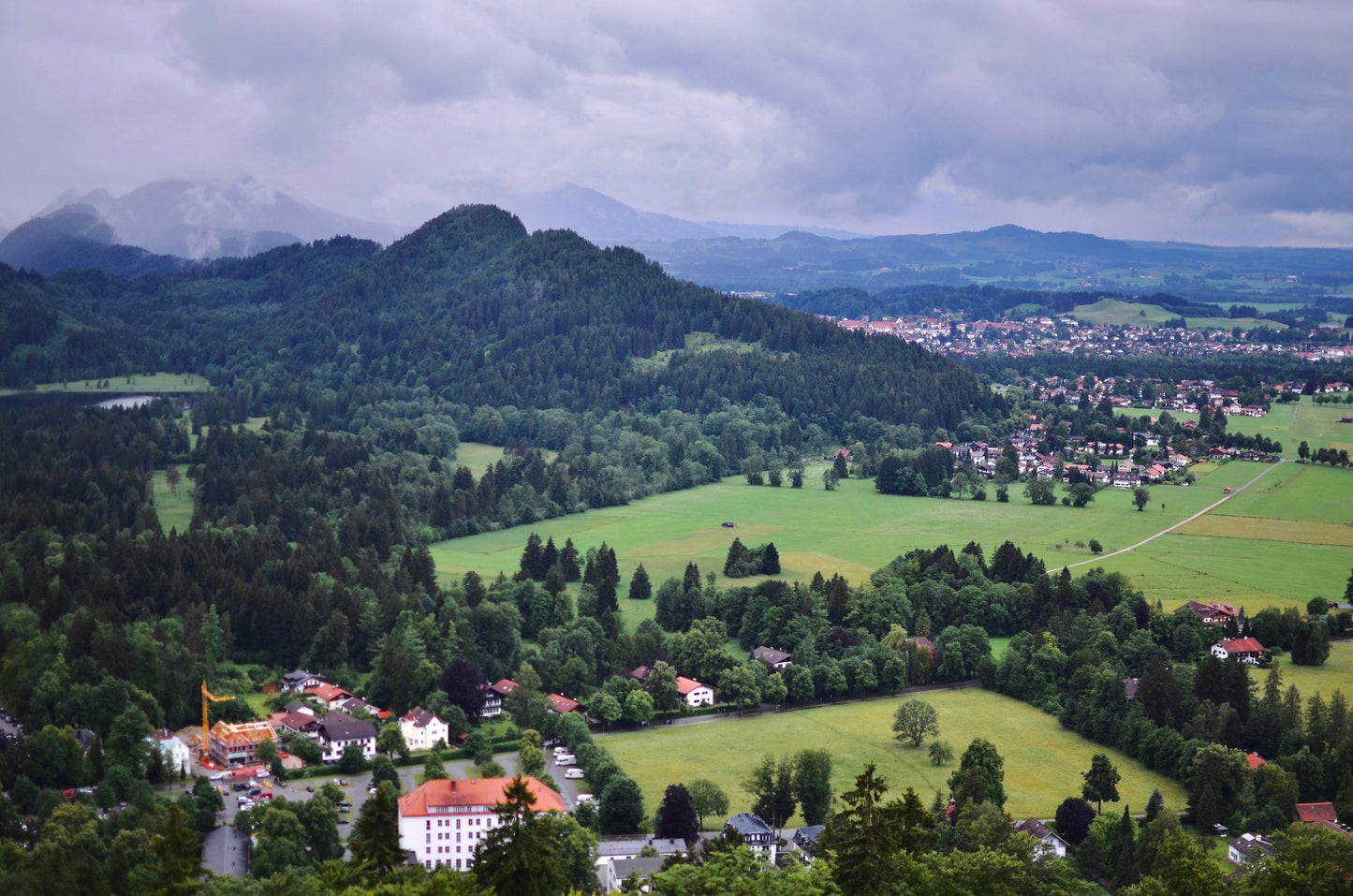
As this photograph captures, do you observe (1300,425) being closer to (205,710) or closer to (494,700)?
(494,700)

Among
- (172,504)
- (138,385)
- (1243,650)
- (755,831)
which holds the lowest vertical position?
(755,831)

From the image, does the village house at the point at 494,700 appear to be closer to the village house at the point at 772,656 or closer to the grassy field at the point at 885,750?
the grassy field at the point at 885,750

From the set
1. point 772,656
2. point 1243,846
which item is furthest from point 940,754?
point 772,656

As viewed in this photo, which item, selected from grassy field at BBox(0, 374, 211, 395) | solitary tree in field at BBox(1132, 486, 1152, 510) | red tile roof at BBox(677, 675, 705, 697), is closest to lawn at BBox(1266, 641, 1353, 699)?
red tile roof at BBox(677, 675, 705, 697)

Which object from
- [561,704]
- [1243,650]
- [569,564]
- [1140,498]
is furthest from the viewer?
[1140,498]

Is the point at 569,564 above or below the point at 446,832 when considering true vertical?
above

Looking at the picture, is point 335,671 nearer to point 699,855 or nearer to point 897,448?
point 699,855

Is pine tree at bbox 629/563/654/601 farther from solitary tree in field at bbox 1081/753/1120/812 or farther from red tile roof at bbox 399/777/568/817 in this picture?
solitary tree in field at bbox 1081/753/1120/812
